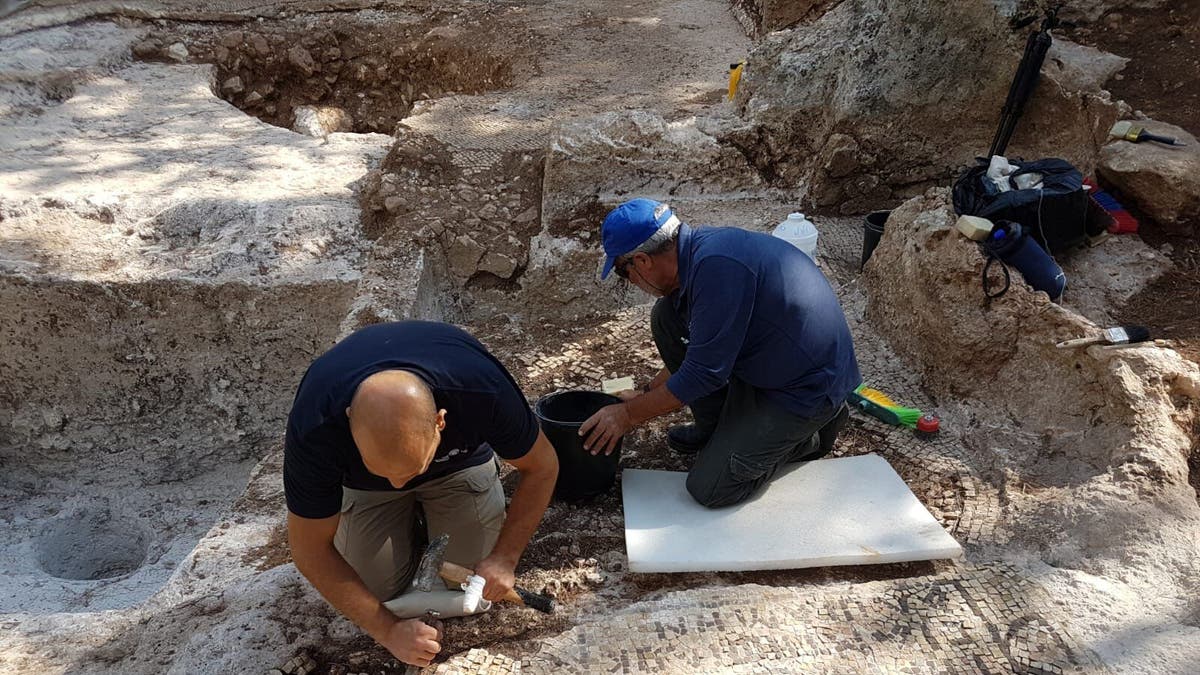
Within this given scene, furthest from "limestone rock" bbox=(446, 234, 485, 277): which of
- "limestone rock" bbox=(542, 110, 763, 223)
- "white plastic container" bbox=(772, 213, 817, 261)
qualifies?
"white plastic container" bbox=(772, 213, 817, 261)

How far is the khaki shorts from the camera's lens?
7.95 feet

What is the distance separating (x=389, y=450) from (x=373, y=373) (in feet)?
0.70

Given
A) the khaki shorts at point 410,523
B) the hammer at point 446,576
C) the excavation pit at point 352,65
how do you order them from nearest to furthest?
the hammer at point 446,576, the khaki shorts at point 410,523, the excavation pit at point 352,65

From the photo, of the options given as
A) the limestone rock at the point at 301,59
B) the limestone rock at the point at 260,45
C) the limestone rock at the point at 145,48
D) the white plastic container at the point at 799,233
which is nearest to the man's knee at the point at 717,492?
the white plastic container at the point at 799,233

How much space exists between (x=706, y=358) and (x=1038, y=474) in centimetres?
133

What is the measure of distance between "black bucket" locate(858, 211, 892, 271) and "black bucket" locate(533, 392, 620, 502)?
185cm

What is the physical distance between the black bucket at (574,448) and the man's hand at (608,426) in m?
0.07

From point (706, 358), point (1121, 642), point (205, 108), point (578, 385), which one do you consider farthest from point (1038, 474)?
point (205, 108)

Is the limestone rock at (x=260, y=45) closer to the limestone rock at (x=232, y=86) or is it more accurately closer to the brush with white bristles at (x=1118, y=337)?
the limestone rock at (x=232, y=86)

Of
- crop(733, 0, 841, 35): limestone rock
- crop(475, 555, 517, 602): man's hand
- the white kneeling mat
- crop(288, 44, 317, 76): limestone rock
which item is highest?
crop(733, 0, 841, 35): limestone rock

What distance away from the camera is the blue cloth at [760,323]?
2.38 metres

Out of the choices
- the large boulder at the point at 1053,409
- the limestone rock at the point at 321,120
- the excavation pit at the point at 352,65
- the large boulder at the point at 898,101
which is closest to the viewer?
the large boulder at the point at 1053,409

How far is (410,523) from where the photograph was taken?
2596 millimetres

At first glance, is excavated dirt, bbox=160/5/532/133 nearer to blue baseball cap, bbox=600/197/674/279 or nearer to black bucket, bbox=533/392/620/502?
black bucket, bbox=533/392/620/502
